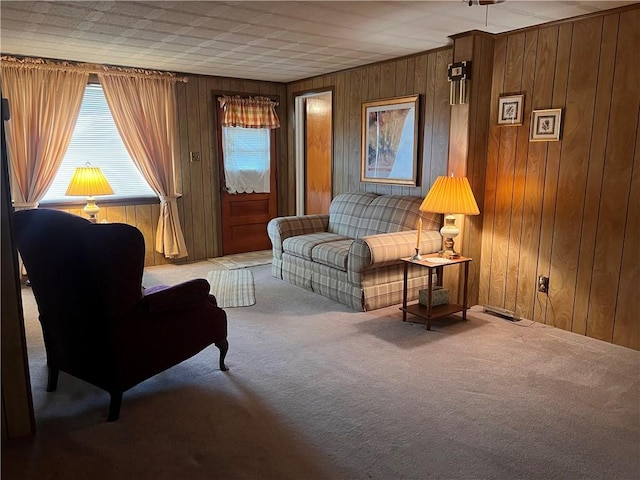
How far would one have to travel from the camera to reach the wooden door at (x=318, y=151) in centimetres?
613

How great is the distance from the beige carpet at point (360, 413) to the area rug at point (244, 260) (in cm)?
210

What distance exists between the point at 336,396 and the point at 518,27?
9.74 feet

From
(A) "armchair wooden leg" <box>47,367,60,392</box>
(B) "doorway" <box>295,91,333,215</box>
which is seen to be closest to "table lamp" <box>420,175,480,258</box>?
(B) "doorway" <box>295,91,333,215</box>

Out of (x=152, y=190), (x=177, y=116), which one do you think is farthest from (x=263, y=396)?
(x=177, y=116)

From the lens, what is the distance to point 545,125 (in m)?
3.53

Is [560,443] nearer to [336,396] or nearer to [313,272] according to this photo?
[336,396]

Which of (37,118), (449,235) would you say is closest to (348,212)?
(449,235)

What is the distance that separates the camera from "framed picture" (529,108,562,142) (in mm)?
3451

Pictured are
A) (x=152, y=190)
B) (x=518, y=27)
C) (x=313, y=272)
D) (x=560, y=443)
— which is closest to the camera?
(x=560, y=443)

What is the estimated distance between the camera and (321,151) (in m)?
6.18

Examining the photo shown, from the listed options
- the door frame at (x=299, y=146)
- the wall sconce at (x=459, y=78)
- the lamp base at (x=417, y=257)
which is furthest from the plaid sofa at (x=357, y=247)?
the door frame at (x=299, y=146)

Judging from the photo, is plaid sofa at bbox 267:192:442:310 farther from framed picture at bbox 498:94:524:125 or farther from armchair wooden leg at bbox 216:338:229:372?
armchair wooden leg at bbox 216:338:229:372

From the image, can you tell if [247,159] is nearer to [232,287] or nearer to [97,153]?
[97,153]

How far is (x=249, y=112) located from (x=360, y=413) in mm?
4469
